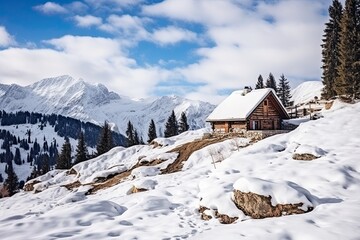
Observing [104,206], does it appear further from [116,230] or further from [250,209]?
[250,209]

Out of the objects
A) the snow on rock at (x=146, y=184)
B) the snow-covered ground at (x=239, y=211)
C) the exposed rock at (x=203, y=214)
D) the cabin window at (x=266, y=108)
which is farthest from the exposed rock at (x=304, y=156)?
the cabin window at (x=266, y=108)

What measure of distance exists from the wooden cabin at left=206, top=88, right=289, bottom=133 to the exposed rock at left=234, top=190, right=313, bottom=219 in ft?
94.7

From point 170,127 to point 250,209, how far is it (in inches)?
2695

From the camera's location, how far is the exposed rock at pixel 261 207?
40.0ft

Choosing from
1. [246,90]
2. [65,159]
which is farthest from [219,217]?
[65,159]

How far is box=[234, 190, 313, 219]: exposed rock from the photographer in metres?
12.2

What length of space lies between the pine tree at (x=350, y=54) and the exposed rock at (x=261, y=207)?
36.0 m

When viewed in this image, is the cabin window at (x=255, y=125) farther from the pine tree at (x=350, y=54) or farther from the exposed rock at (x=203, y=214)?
the exposed rock at (x=203, y=214)

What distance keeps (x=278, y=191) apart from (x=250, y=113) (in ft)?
98.2

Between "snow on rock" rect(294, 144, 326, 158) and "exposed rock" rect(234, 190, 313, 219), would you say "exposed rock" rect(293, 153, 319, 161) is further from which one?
"exposed rock" rect(234, 190, 313, 219)

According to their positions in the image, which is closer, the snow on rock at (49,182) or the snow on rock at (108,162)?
the snow on rock at (49,182)

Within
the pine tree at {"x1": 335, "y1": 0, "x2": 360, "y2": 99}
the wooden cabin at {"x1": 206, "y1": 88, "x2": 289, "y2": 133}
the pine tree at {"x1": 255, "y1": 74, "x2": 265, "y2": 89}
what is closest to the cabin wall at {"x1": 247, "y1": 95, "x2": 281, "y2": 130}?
the wooden cabin at {"x1": 206, "y1": 88, "x2": 289, "y2": 133}

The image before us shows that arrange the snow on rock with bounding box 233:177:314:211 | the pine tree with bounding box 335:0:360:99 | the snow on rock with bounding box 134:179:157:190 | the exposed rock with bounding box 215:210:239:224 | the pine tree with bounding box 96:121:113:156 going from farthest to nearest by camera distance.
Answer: the pine tree with bounding box 96:121:113:156, the pine tree with bounding box 335:0:360:99, the snow on rock with bounding box 134:179:157:190, the exposed rock with bounding box 215:210:239:224, the snow on rock with bounding box 233:177:314:211

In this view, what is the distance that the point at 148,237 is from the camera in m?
11.2
